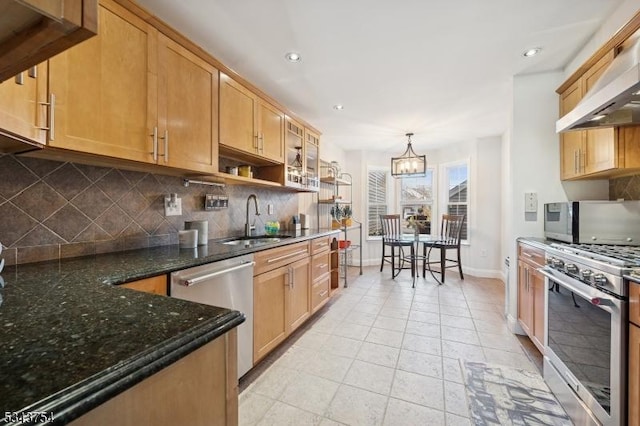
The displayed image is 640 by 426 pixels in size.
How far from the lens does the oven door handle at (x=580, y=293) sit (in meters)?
1.29

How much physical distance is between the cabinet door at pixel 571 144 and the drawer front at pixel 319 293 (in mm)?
2551

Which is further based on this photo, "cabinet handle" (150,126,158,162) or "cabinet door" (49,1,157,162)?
"cabinet handle" (150,126,158,162)

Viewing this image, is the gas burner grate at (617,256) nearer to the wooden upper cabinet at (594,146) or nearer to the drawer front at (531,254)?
the drawer front at (531,254)

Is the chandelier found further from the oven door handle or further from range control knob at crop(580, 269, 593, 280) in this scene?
range control knob at crop(580, 269, 593, 280)

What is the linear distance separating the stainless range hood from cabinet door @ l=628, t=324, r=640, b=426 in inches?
42.3

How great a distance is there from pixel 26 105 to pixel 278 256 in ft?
5.44

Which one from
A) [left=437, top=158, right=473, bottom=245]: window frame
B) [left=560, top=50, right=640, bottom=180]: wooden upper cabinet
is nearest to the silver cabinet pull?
[left=560, top=50, right=640, bottom=180]: wooden upper cabinet

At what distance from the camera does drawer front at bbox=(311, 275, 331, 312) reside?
2883 mm

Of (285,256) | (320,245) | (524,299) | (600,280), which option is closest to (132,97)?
(285,256)

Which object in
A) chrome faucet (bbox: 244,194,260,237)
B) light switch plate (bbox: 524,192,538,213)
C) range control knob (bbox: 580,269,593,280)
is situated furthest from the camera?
chrome faucet (bbox: 244,194,260,237)

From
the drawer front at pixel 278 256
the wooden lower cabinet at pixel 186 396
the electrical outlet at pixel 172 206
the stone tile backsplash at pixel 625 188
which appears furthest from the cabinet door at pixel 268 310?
the stone tile backsplash at pixel 625 188

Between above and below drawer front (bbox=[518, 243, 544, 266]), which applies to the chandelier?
above

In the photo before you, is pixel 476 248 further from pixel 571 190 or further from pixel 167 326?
pixel 167 326

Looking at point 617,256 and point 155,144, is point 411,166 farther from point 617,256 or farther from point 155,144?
point 155,144
